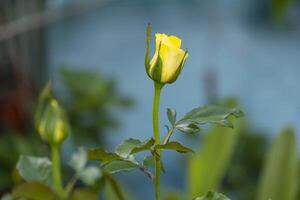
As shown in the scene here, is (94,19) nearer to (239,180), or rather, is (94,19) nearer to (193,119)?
(239,180)

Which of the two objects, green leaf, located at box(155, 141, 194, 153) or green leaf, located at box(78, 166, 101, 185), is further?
green leaf, located at box(78, 166, 101, 185)

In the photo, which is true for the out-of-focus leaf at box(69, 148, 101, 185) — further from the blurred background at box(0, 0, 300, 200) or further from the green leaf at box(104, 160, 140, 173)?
the blurred background at box(0, 0, 300, 200)

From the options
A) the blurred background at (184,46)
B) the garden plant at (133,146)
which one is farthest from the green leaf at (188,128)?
the blurred background at (184,46)

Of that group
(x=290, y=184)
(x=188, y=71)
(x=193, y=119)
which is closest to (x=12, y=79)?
(x=188, y=71)

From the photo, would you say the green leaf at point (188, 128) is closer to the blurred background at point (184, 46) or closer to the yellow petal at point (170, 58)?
the yellow petal at point (170, 58)

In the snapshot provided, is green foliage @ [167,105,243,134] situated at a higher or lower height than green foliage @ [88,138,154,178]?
higher

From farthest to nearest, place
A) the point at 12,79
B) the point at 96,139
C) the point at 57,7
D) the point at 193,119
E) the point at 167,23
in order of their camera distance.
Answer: the point at 167,23 → the point at 57,7 → the point at 12,79 → the point at 96,139 → the point at 193,119

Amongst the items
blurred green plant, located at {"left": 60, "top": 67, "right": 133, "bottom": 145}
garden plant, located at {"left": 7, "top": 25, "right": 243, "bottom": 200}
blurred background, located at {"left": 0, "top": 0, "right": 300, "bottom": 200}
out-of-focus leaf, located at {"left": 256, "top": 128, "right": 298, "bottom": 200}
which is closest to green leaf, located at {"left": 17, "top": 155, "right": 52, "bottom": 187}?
garden plant, located at {"left": 7, "top": 25, "right": 243, "bottom": 200}

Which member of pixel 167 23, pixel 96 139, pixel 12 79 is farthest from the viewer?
pixel 167 23
